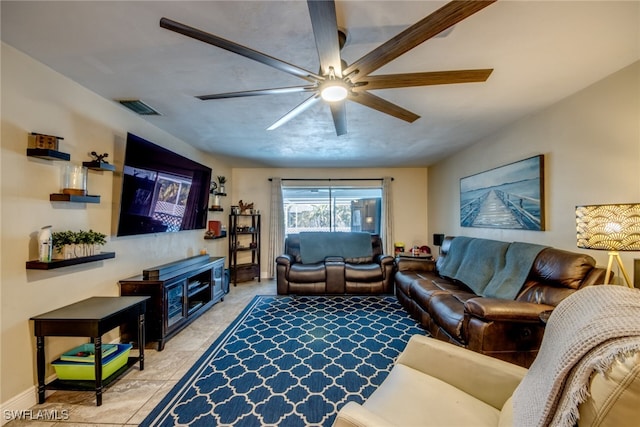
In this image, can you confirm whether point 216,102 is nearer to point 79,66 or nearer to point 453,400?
point 79,66

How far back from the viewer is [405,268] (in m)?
3.91

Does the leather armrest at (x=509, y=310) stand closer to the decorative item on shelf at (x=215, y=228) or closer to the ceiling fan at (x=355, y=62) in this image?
the ceiling fan at (x=355, y=62)

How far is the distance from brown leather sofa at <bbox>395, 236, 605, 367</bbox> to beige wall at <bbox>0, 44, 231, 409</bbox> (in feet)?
10.3

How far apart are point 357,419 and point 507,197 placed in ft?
10.3

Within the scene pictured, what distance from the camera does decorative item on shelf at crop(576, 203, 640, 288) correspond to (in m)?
1.57

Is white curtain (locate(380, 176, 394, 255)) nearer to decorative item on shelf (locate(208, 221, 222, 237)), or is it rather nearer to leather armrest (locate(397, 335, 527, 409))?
decorative item on shelf (locate(208, 221, 222, 237))

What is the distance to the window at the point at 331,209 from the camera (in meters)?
5.78

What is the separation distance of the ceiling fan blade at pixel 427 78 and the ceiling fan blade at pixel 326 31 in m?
0.26

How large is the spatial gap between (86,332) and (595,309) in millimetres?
2650

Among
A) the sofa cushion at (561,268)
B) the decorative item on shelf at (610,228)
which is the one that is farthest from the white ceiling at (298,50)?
the sofa cushion at (561,268)

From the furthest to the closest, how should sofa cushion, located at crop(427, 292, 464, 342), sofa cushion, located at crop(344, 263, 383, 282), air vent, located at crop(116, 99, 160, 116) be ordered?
1. sofa cushion, located at crop(344, 263, 383, 282)
2. air vent, located at crop(116, 99, 160, 116)
3. sofa cushion, located at crop(427, 292, 464, 342)

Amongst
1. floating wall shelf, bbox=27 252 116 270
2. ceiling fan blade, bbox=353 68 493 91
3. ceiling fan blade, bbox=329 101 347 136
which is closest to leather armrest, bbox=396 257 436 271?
ceiling fan blade, bbox=329 101 347 136

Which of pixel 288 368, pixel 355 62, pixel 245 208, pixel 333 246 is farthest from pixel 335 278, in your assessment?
pixel 355 62

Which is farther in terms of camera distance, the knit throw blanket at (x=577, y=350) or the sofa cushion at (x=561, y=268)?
the sofa cushion at (x=561, y=268)
